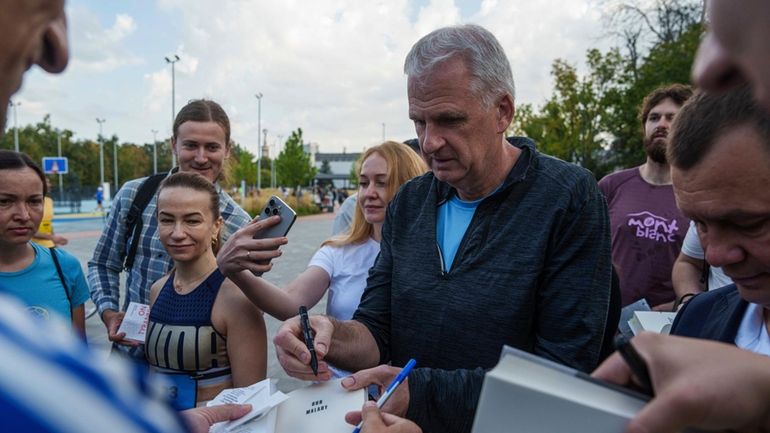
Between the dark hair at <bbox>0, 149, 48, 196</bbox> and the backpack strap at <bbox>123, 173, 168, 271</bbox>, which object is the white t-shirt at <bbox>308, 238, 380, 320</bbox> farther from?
the dark hair at <bbox>0, 149, 48, 196</bbox>

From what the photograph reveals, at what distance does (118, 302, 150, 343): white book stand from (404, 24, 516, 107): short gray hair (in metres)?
1.75

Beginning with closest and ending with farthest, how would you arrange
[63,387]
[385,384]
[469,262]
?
[63,387], [385,384], [469,262]

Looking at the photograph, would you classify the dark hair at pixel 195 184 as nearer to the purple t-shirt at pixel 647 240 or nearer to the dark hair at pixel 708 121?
the dark hair at pixel 708 121

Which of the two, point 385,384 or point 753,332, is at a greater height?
point 753,332

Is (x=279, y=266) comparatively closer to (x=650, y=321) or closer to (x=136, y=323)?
(x=136, y=323)

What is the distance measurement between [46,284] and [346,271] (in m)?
1.70

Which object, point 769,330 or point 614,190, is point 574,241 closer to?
point 769,330

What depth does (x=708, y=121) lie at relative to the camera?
4.09 ft

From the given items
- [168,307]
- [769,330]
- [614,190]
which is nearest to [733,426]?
[769,330]

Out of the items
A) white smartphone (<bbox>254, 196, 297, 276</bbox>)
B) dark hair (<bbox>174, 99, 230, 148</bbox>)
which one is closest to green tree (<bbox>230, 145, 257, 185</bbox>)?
dark hair (<bbox>174, 99, 230, 148</bbox>)

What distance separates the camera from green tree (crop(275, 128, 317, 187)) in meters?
48.5

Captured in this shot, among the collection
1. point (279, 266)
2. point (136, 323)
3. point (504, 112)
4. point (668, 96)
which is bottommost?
point (279, 266)

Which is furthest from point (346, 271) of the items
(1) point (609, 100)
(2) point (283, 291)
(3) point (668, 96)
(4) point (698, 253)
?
(1) point (609, 100)

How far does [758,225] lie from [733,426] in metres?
0.63
